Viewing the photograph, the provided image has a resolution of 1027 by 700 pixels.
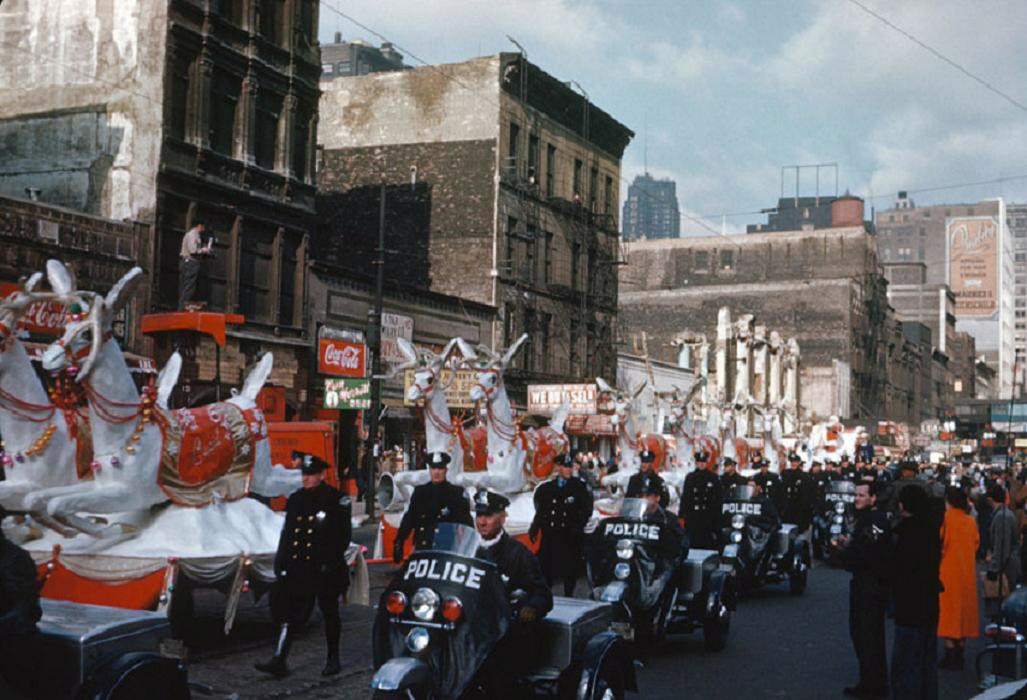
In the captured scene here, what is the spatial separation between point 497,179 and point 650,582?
34338 millimetres

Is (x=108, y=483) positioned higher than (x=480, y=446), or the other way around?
(x=480, y=446)

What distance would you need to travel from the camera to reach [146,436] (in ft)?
Answer: 36.6

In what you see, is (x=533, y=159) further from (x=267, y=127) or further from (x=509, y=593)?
(x=509, y=593)

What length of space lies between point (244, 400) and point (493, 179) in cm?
3227

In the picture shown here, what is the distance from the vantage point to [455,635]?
6.93m

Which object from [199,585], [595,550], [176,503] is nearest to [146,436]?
[176,503]

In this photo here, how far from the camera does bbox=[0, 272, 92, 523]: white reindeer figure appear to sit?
1056 centimetres

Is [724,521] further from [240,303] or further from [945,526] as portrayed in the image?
[240,303]

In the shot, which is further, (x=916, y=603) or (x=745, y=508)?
(x=745, y=508)

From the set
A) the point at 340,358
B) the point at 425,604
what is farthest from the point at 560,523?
the point at 340,358

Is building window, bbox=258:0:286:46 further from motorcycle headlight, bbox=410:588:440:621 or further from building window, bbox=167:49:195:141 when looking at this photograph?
motorcycle headlight, bbox=410:588:440:621

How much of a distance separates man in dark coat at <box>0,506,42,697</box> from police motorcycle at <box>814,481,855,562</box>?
18.1 m

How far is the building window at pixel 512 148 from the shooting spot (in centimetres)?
4503

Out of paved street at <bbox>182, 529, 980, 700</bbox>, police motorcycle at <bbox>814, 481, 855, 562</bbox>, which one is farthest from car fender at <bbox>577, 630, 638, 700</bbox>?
police motorcycle at <bbox>814, 481, 855, 562</bbox>
